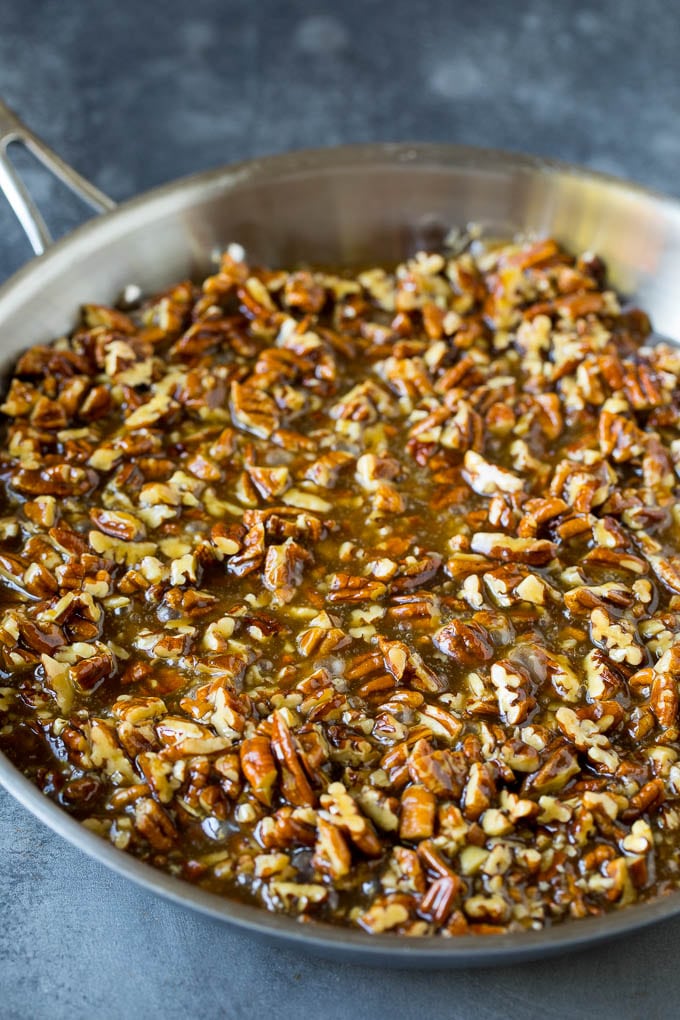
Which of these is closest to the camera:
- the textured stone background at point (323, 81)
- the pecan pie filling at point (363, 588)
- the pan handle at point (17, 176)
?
the pecan pie filling at point (363, 588)

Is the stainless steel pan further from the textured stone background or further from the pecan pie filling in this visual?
the textured stone background

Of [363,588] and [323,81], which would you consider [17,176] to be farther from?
[323,81]

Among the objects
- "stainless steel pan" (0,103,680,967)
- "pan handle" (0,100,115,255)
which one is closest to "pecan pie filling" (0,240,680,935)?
"stainless steel pan" (0,103,680,967)

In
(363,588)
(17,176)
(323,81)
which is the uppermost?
(323,81)

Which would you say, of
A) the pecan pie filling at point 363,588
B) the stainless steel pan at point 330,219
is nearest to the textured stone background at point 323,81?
the stainless steel pan at point 330,219

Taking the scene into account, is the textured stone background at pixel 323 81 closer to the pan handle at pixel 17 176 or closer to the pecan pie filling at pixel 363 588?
the pan handle at pixel 17 176

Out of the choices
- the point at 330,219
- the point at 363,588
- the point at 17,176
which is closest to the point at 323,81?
the point at 330,219
